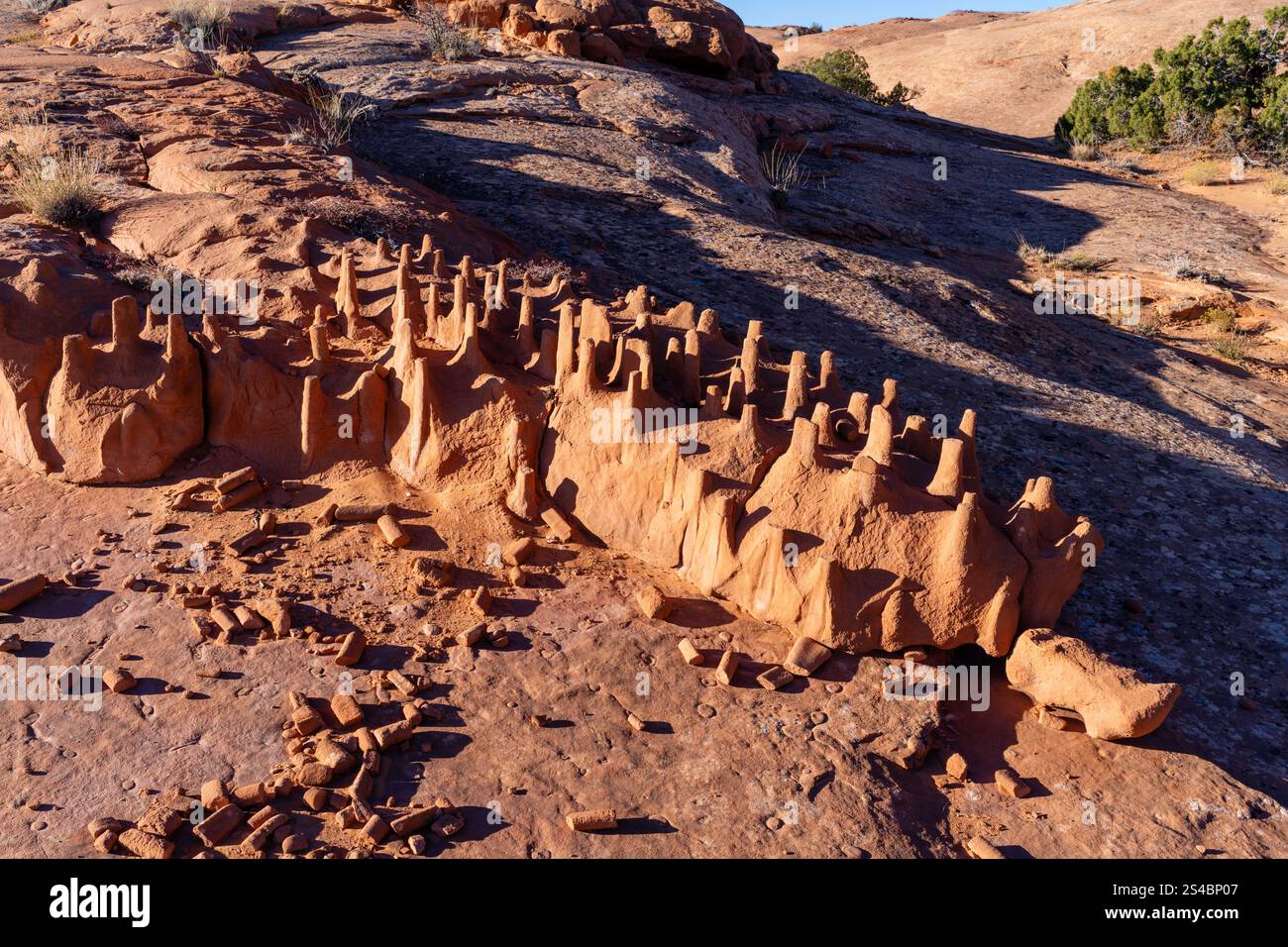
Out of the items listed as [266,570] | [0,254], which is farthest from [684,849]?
[0,254]

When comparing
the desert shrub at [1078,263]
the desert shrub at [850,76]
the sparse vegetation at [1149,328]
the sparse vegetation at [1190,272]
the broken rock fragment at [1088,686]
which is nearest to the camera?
the broken rock fragment at [1088,686]

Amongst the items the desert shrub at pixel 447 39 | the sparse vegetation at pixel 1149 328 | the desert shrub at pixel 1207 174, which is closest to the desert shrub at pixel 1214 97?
the desert shrub at pixel 1207 174

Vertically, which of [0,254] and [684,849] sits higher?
[0,254]

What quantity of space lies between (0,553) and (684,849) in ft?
11.7

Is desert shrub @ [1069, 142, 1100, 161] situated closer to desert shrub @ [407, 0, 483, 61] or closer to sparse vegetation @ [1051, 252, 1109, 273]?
sparse vegetation @ [1051, 252, 1109, 273]

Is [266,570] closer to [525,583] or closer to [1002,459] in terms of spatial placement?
[525,583]

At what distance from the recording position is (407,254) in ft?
20.2

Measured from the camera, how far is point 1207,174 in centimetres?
1839

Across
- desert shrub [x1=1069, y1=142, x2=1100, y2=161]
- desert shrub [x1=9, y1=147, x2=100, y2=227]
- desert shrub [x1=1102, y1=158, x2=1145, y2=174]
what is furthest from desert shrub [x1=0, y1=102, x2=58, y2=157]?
desert shrub [x1=1069, y1=142, x2=1100, y2=161]

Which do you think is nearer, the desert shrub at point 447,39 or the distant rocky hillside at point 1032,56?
the desert shrub at point 447,39

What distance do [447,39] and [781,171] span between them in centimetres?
527

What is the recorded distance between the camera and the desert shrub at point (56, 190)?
20.7ft

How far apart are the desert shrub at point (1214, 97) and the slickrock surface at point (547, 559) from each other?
15446 mm

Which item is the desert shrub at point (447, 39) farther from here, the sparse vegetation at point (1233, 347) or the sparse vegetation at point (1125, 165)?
the sparse vegetation at point (1125, 165)
